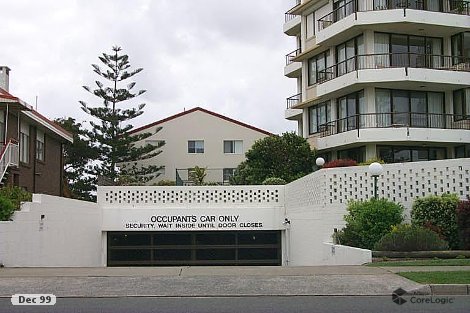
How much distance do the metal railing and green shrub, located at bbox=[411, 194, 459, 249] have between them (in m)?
15.7

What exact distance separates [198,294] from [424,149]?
2596 cm

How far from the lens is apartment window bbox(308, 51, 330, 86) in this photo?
38.5 metres

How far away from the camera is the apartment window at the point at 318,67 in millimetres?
38531

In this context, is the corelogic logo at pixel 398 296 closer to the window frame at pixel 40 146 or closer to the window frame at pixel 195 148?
the window frame at pixel 40 146

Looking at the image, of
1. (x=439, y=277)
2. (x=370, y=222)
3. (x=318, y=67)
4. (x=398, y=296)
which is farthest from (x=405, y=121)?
(x=398, y=296)

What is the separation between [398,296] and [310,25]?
30484 mm

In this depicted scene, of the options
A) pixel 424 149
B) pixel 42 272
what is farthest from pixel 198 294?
pixel 424 149

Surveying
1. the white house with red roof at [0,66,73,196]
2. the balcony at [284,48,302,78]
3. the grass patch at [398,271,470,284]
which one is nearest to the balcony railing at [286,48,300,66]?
the balcony at [284,48,302,78]

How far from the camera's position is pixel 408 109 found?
3516 centimetres

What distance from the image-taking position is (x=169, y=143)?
56.7 metres

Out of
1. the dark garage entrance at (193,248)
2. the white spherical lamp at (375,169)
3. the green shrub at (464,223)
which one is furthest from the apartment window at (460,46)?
the green shrub at (464,223)

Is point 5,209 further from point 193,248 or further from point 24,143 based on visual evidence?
point 24,143

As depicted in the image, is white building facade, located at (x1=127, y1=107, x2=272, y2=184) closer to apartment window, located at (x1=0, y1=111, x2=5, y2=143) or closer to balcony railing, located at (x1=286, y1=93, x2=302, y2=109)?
balcony railing, located at (x1=286, y1=93, x2=302, y2=109)

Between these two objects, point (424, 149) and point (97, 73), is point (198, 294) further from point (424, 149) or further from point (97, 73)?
point (97, 73)
